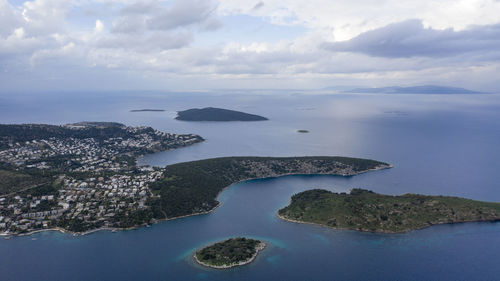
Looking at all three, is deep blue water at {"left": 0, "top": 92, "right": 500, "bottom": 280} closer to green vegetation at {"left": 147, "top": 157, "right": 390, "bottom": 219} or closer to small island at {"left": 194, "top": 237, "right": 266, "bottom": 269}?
small island at {"left": 194, "top": 237, "right": 266, "bottom": 269}

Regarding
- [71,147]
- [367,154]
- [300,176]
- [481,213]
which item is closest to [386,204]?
[481,213]

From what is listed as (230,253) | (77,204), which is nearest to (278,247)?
(230,253)

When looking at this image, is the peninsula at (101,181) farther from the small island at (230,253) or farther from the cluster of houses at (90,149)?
the small island at (230,253)

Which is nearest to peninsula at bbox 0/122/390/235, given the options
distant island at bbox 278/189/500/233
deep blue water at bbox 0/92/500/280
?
deep blue water at bbox 0/92/500/280

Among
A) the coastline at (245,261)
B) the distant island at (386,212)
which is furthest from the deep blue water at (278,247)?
the distant island at (386,212)

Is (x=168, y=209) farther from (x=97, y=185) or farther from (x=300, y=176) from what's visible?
(x=300, y=176)

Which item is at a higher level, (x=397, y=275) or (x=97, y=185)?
(x=97, y=185)
